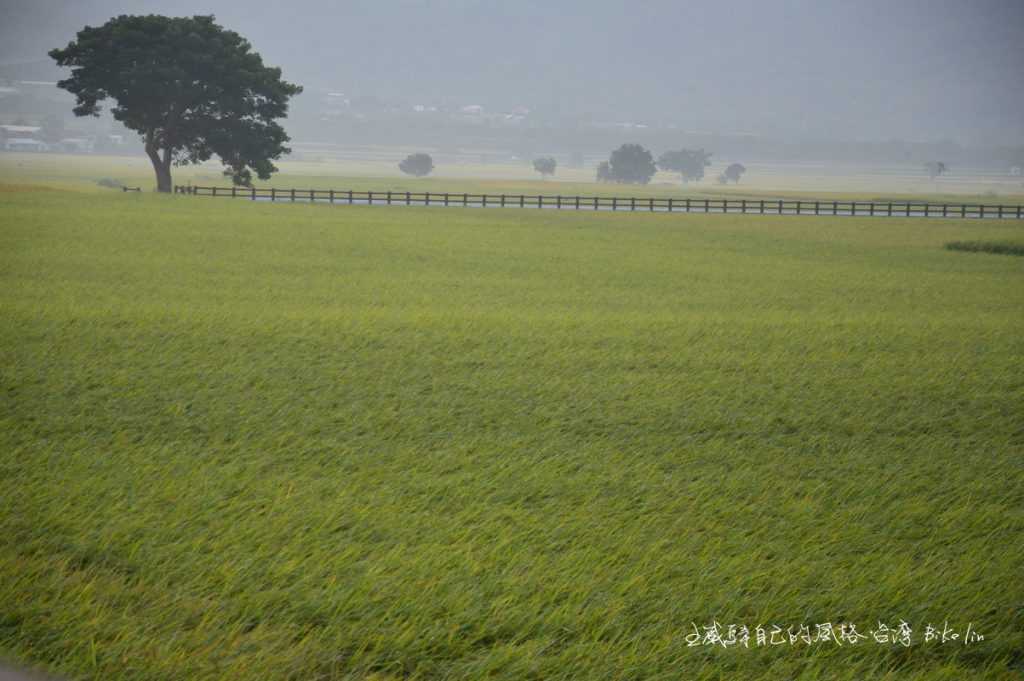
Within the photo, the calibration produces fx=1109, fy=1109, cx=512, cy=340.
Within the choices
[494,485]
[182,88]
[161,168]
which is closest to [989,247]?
[494,485]

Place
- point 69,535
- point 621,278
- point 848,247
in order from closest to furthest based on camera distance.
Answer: point 69,535, point 621,278, point 848,247

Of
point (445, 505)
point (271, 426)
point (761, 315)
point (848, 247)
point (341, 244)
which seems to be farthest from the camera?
point (848, 247)

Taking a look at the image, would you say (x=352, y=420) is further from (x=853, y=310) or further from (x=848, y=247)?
(x=848, y=247)

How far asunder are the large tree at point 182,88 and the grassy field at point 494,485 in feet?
187

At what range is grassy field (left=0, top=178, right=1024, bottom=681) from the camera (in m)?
6.38

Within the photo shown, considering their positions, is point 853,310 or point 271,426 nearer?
point 271,426

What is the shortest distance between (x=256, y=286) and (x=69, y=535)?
18.4m

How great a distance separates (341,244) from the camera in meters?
39.3

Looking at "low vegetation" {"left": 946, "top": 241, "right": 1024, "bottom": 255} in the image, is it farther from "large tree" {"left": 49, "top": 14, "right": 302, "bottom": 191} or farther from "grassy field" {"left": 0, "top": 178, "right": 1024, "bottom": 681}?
"large tree" {"left": 49, "top": 14, "right": 302, "bottom": 191}

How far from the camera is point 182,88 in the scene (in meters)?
77.7

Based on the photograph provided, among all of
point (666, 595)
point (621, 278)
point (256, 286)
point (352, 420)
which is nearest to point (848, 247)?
point (621, 278)

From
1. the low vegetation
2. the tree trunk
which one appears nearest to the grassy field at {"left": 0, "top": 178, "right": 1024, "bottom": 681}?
the low vegetation

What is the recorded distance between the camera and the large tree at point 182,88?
77938mm

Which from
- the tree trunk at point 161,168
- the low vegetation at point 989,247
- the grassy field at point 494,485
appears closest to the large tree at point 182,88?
the tree trunk at point 161,168
